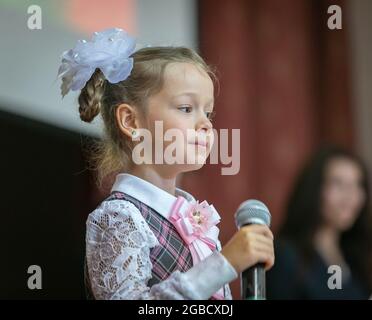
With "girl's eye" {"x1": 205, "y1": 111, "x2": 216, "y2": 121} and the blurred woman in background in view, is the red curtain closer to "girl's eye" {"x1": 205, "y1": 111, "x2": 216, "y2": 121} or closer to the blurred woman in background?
the blurred woman in background

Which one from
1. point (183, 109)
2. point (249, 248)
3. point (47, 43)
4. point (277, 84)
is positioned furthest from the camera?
point (277, 84)

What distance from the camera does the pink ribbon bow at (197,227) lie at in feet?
3.64

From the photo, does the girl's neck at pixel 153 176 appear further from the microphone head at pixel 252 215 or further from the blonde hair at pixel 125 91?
the microphone head at pixel 252 215

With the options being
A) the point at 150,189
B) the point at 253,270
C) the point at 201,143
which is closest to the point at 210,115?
the point at 201,143

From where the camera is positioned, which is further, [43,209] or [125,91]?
[43,209]

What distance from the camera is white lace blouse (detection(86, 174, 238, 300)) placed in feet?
3.39

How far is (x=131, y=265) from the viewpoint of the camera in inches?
40.9

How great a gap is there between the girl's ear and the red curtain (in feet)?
1.00

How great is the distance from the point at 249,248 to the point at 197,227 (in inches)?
4.4

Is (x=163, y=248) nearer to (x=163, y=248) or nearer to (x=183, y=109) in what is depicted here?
(x=163, y=248)

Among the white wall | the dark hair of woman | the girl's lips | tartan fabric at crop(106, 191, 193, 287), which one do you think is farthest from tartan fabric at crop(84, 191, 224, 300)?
the dark hair of woman
